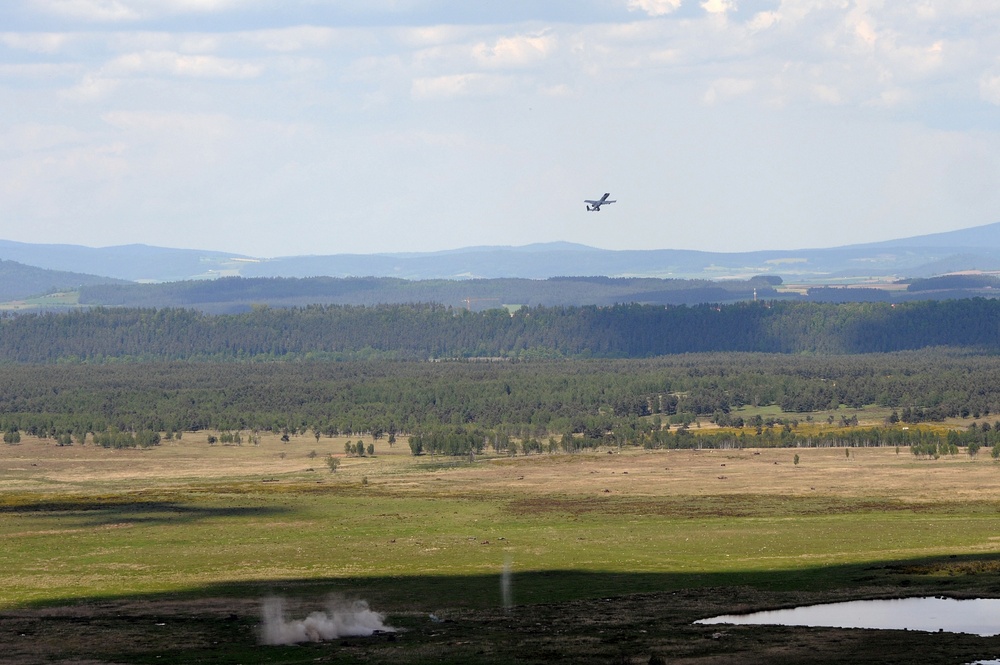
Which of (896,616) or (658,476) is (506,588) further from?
(658,476)

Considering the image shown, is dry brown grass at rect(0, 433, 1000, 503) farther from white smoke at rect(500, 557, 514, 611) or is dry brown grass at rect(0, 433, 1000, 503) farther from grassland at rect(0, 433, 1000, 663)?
white smoke at rect(500, 557, 514, 611)

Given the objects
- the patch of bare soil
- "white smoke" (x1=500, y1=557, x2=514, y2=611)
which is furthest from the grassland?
"white smoke" (x1=500, y1=557, x2=514, y2=611)

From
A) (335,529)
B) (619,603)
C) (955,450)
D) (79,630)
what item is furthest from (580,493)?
(79,630)

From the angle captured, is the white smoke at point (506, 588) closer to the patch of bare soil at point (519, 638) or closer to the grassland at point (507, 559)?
the grassland at point (507, 559)

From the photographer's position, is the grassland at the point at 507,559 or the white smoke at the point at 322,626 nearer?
the grassland at the point at 507,559

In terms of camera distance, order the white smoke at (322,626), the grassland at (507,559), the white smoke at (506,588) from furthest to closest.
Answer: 1. the white smoke at (506,588)
2. the white smoke at (322,626)
3. the grassland at (507,559)

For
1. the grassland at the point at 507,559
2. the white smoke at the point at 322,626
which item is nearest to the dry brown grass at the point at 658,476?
the grassland at the point at 507,559

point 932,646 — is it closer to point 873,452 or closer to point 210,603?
point 210,603
